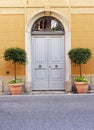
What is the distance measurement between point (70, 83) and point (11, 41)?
10.0ft

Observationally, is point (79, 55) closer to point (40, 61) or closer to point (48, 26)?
point (40, 61)

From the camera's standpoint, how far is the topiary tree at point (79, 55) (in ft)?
50.1

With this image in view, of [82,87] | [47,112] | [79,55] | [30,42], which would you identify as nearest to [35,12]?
[30,42]

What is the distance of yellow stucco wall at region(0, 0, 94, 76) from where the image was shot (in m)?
16.1

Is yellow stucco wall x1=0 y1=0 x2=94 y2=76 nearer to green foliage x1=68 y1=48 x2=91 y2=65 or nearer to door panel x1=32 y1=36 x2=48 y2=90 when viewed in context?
door panel x1=32 y1=36 x2=48 y2=90

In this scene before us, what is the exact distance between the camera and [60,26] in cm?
1647

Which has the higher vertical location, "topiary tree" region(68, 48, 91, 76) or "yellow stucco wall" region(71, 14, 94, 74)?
"yellow stucco wall" region(71, 14, 94, 74)

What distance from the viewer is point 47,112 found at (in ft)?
35.4

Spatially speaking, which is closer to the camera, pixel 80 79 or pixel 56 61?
pixel 80 79

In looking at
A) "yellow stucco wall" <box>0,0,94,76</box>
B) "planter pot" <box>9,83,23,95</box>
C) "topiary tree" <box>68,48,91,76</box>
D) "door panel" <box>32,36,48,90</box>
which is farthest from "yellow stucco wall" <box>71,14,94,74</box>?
"planter pot" <box>9,83,23,95</box>

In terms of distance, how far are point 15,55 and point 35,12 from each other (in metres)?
2.21

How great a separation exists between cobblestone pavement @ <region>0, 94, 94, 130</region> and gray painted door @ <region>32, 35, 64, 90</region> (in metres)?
1.68

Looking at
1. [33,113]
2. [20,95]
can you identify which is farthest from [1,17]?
[33,113]

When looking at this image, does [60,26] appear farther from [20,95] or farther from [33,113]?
[33,113]
